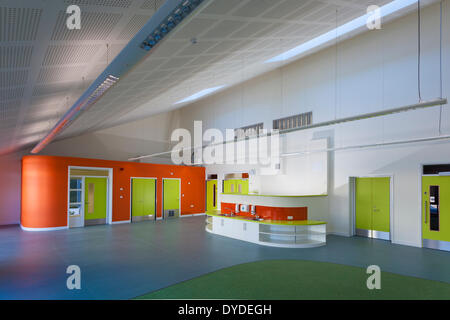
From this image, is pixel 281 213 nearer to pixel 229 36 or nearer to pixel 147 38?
pixel 229 36

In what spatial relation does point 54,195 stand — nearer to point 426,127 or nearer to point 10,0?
point 10,0

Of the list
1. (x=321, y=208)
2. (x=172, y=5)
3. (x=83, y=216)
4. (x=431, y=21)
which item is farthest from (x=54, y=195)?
(x=431, y=21)

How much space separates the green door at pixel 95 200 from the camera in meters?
11.5

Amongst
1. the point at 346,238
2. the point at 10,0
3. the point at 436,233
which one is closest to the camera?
the point at 10,0

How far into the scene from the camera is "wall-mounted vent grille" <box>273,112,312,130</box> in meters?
10.5

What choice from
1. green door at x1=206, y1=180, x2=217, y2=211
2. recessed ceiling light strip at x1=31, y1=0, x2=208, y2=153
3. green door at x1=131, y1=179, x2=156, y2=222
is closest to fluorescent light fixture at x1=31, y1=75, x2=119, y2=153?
recessed ceiling light strip at x1=31, y1=0, x2=208, y2=153

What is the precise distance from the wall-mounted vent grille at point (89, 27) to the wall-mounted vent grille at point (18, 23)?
0.20 metres

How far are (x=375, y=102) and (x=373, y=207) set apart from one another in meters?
3.37

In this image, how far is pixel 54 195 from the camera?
10492mm

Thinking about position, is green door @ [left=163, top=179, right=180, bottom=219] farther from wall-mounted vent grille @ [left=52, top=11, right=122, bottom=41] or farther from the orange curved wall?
wall-mounted vent grille @ [left=52, top=11, right=122, bottom=41]

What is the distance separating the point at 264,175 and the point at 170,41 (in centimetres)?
854

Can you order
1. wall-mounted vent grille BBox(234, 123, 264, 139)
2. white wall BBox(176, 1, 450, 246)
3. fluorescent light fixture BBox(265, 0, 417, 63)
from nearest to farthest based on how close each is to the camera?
1. fluorescent light fixture BBox(265, 0, 417, 63)
2. white wall BBox(176, 1, 450, 246)
3. wall-mounted vent grille BBox(234, 123, 264, 139)

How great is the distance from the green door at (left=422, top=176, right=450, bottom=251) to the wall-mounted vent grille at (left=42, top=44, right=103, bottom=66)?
338 inches

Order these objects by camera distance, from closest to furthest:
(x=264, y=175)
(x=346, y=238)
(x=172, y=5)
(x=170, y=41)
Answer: (x=172, y=5) < (x=170, y=41) < (x=346, y=238) < (x=264, y=175)
